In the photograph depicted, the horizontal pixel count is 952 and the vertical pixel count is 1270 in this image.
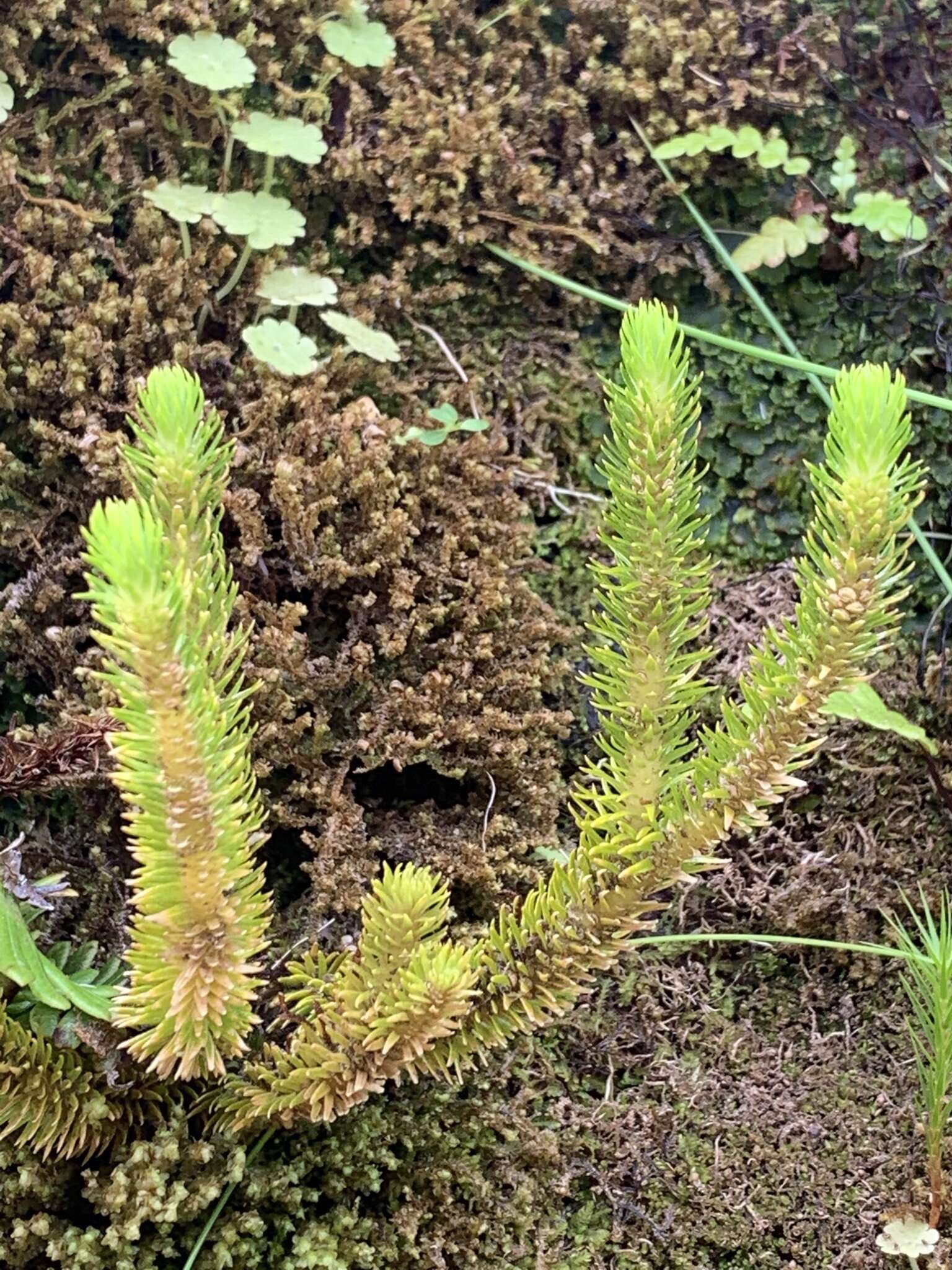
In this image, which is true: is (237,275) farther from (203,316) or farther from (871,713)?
(871,713)

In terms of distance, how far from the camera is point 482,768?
170 centimetres

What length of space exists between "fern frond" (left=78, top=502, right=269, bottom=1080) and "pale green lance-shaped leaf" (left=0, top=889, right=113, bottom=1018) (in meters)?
0.11

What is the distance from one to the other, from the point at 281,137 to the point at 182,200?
249mm

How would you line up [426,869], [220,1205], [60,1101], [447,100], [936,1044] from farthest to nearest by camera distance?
[447,100]
[936,1044]
[220,1205]
[60,1101]
[426,869]

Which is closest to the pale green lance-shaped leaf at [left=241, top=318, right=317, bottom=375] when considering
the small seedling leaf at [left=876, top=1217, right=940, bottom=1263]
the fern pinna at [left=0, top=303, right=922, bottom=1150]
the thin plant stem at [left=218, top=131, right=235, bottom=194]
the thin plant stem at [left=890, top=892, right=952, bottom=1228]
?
the thin plant stem at [left=218, top=131, right=235, bottom=194]

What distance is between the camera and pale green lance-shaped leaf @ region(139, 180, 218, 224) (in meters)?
1.85

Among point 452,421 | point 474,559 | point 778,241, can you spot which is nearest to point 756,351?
point 778,241

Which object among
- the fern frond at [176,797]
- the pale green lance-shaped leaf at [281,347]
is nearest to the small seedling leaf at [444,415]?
the pale green lance-shaped leaf at [281,347]

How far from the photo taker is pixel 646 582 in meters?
1.07

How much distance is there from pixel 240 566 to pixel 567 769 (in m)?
0.73

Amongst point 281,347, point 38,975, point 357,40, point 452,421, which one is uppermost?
point 357,40

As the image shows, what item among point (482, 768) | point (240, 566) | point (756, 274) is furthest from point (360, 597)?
point (756, 274)

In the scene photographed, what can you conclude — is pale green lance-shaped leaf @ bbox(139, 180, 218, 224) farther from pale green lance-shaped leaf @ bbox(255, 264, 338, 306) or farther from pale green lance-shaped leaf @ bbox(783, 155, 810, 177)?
pale green lance-shaped leaf @ bbox(783, 155, 810, 177)

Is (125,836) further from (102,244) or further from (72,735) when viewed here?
(102,244)
